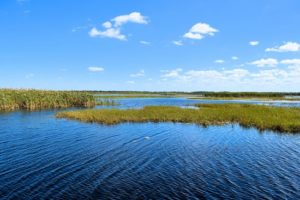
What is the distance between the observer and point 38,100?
2414 inches

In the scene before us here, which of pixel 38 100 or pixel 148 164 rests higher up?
pixel 38 100

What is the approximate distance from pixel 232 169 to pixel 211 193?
4.31 m

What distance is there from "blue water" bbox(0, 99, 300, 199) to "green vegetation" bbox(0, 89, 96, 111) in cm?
2820

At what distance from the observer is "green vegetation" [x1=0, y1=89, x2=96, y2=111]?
5653 cm

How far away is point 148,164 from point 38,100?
48240 mm

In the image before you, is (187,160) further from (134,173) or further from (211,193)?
(211,193)

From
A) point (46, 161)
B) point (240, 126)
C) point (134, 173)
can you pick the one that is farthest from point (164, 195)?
point (240, 126)

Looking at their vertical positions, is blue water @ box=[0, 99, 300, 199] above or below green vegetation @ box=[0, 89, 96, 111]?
below

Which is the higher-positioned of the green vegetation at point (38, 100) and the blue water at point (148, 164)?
the green vegetation at point (38, 100)

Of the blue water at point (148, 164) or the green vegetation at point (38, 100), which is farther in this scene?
the green vegetation at point (38, 100)

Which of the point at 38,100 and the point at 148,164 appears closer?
the point at 148,164

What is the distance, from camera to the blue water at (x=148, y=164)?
13.7 m

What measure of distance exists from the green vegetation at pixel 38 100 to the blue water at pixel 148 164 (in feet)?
92.5

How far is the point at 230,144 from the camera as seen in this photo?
24.7 m
